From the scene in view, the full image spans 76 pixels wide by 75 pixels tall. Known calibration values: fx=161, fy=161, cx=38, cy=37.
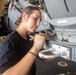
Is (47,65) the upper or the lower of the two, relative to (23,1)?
lower

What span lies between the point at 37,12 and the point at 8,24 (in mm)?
1832

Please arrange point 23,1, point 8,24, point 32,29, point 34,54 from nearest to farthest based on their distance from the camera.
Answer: point 34,54, point 32,29, point 23,1, point 8,24


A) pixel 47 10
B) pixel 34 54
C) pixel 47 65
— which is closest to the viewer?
pixel 34 54

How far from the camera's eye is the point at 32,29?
2.91ft

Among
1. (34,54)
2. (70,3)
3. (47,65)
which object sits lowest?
(47,65)

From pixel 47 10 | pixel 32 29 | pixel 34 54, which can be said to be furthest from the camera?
pixel 47 10

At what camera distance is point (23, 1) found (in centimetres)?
171

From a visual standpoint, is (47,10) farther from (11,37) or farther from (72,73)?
(72,73)

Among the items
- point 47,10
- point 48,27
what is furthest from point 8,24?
point 47,10

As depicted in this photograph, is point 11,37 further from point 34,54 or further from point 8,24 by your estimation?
point 8,24

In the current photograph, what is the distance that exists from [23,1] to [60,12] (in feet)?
2.90

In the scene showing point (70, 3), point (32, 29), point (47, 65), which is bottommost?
point (47, 65)

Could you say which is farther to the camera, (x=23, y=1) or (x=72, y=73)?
(x=23, y=1)

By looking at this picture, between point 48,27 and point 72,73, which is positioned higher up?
point 48,27
